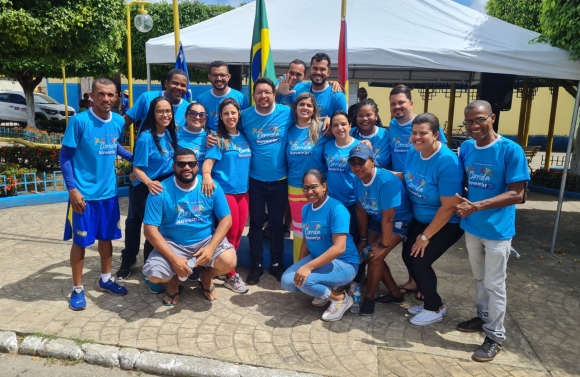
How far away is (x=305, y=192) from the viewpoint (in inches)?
148

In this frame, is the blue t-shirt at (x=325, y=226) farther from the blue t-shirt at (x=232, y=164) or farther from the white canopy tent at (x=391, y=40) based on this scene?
the white canopy tent at (x=391, y=40)

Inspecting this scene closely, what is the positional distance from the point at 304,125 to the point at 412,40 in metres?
2.79

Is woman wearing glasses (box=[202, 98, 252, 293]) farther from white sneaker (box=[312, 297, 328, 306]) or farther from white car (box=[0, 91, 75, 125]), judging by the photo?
white car (box=[0, 91, 75, 125])

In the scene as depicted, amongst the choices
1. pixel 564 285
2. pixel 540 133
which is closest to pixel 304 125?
pixel 564 285

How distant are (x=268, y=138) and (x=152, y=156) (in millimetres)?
1081

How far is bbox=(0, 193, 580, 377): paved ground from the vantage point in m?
3.28

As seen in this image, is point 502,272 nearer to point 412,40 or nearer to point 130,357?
point 130,357

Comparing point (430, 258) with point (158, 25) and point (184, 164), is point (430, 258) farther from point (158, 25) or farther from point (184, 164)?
point (158, 25)

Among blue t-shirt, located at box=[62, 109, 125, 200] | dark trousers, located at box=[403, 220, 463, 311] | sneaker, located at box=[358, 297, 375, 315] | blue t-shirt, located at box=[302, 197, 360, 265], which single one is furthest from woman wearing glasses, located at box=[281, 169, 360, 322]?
blue t-shirt, located at box=[62, 109, 125, 200]

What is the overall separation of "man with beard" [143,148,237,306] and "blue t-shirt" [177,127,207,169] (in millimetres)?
383

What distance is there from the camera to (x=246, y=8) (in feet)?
26.3

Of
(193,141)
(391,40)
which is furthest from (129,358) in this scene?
(391,40)

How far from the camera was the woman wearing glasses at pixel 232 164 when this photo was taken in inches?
163

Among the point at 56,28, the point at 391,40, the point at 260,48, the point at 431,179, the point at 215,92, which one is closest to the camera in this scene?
the point at 431,179
